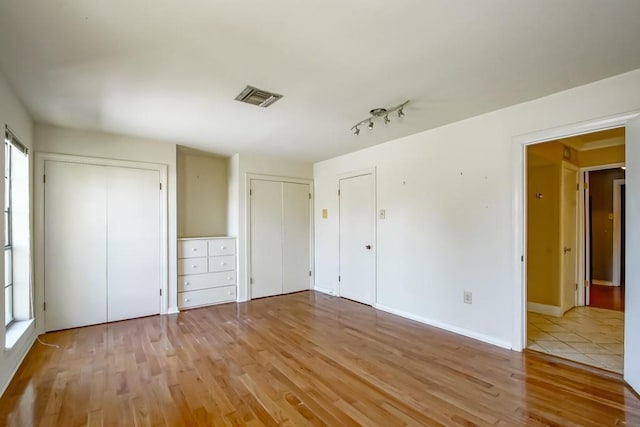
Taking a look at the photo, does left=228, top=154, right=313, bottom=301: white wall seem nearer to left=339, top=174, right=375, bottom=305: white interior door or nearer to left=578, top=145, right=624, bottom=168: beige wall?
left=339, top=174, right=375, bottom=305: white interior door

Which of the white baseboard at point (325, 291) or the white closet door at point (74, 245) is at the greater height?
the white closet door at point (74, 245)

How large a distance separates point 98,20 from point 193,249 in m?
3.23

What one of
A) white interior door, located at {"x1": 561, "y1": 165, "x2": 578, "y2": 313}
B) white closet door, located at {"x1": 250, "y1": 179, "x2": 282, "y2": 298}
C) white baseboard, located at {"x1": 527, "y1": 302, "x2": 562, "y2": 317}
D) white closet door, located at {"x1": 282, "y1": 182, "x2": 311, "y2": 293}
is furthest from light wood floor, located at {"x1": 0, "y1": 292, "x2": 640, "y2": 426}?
white interior door, located at {"x1": 561, "y1": 165, "x2": 578, "y2": 313}

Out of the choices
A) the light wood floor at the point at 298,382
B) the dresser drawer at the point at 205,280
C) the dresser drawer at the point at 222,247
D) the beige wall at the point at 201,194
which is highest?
the beige wall at the point at 201,194

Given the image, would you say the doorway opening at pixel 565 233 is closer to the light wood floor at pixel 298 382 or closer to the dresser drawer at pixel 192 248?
the light wood floor at pixel 298 382

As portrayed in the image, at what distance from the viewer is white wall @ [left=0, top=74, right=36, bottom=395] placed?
222cm

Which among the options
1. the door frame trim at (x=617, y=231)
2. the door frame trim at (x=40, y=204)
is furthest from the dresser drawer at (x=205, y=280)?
the door frame trim at (x=617, y=231)

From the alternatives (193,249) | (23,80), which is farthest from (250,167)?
(23,80)

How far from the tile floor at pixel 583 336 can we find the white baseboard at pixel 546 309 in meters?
0.09

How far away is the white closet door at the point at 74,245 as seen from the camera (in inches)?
135

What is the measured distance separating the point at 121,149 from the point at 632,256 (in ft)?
17.2

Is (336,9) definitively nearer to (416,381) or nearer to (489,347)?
(416,381)

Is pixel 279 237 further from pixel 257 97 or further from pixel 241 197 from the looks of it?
pixel 257 97

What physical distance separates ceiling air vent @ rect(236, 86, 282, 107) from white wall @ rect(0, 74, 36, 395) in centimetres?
173
